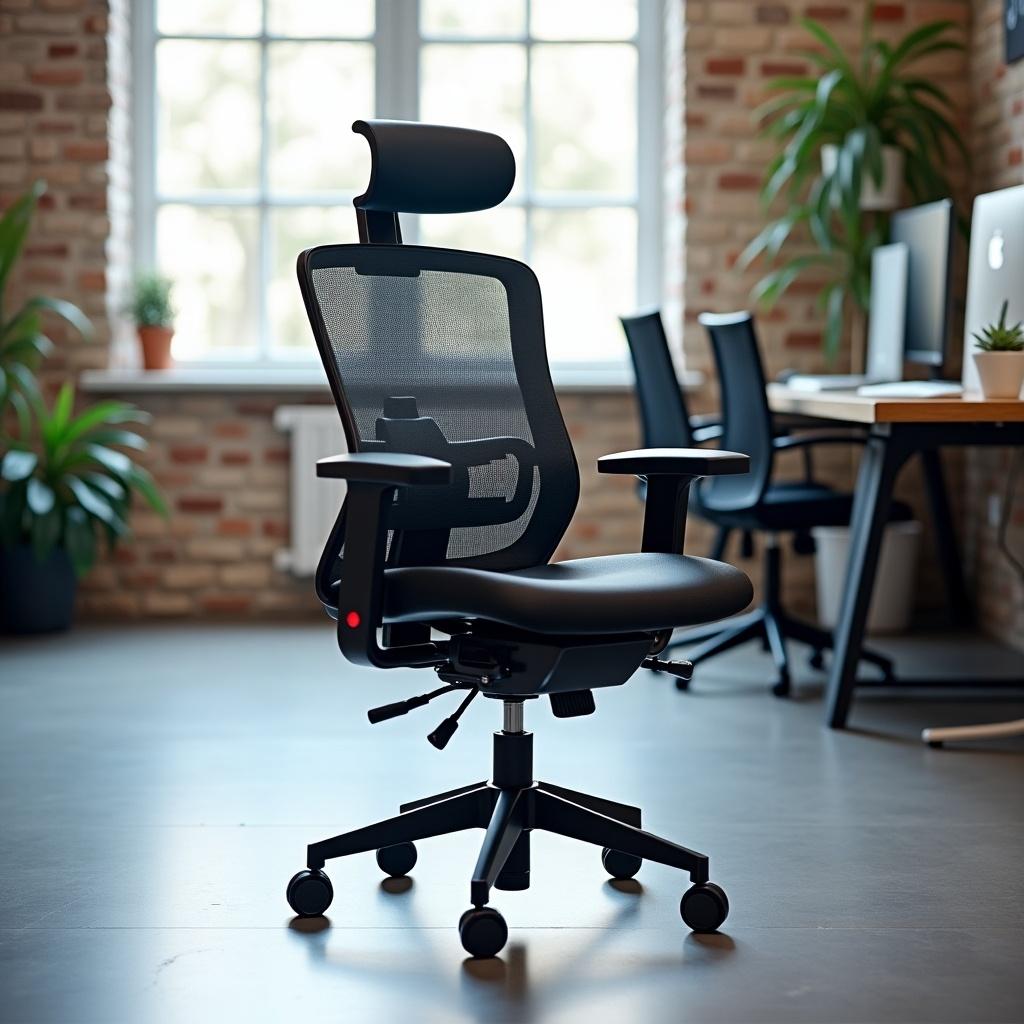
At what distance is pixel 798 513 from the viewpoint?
416 cm

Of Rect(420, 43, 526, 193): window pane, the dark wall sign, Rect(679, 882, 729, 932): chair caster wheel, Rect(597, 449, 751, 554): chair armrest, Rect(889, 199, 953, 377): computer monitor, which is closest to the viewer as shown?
Rect(679, 882, 729, 932): chair caster wheel

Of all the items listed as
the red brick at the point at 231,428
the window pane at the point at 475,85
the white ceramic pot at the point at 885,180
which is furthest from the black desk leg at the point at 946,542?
the red brick at the point at 231,428

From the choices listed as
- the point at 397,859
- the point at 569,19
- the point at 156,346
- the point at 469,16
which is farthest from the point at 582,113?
the point at 397,859

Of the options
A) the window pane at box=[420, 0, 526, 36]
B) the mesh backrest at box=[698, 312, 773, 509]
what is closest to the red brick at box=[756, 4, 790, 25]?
the window pane at box=[420, 0, 526, 36]

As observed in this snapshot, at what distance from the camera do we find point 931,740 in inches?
140

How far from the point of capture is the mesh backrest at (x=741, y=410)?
4.06m

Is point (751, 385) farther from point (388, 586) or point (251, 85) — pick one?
point (251, 85)

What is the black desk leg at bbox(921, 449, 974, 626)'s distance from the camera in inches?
199

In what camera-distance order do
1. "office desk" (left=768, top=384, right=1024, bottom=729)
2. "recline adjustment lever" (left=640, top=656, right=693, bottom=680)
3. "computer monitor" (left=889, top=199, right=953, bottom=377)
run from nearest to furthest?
"recline adjustment lever" (left=640, top=656, right=693, bottom=680), "office desk" (left=768, top=384, right=1024, bottom=729), "computer monitor" (left=889, top=199, right=953, bottom=377)

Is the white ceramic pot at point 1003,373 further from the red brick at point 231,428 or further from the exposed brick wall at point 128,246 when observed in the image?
the red brick at point 231,428

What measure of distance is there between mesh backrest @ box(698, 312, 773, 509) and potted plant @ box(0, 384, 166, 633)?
191 centimetres

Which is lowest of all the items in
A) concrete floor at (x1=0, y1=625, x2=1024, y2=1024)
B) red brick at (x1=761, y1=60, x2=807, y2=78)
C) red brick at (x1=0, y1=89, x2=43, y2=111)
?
concrete floor at (x1=0, y1=625, x2=1024, y2=1024)

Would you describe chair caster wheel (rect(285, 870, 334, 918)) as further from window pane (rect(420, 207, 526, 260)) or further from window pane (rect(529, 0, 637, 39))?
window pane (rect(529, 0, 637, 39))

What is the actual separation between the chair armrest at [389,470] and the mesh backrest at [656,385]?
204cm
